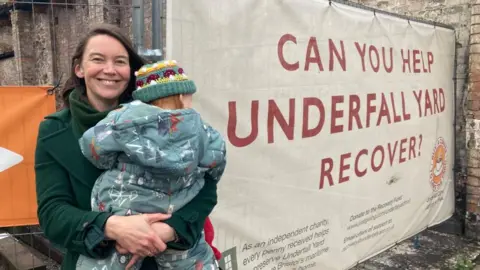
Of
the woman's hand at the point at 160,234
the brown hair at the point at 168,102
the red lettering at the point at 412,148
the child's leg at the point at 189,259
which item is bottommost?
the red lettering at the point at 412,148

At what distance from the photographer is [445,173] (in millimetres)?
5094

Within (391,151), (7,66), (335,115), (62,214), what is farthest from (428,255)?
(7,66)

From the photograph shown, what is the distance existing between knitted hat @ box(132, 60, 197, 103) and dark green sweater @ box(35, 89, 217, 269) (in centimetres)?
19

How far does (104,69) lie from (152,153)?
42 cm

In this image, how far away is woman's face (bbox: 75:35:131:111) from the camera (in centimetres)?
155

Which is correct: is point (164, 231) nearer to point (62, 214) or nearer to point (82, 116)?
point (62, 214)

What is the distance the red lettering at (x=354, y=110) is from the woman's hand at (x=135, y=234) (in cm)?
248

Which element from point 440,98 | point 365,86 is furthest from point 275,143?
point 440,98

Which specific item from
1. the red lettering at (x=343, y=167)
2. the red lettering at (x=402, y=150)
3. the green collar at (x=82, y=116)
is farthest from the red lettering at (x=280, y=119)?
the red lettering at (x=402, y=150)

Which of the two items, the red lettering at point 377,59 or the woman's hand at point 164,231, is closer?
the woman's hand at point 164,231

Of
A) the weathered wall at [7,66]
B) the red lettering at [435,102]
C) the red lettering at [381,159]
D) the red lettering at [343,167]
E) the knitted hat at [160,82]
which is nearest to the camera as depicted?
the knitted hat at [160,82]

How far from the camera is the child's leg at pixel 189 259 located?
1518 mm

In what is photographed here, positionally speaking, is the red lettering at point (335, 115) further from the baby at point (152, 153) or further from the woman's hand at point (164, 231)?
the woman's hand at point (164, 231)

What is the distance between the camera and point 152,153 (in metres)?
1.34
